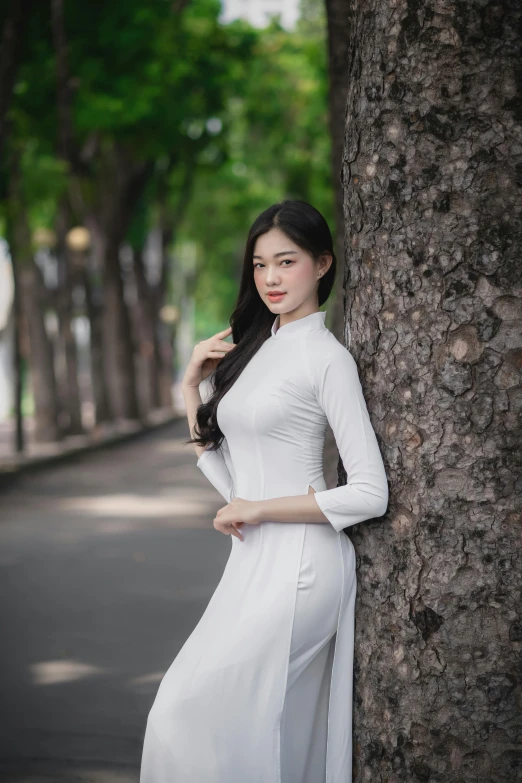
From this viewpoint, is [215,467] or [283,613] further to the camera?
[215,467]

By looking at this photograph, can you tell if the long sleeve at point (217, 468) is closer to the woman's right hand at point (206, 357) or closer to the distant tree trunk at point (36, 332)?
the woman's right hand at point (206, 357)

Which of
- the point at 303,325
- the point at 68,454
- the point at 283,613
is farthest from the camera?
the point at 68,454

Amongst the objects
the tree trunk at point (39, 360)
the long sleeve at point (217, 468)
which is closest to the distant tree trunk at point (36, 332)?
the tree trunk at point (39, 360)

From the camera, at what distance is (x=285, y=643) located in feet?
9.91

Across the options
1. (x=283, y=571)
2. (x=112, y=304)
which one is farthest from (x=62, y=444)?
(x=283, y=571)

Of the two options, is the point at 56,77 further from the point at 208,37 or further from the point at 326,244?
the point at 326,244

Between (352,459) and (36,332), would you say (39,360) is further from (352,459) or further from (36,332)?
(352,459)

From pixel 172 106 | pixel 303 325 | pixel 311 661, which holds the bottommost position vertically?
pixel 311 661

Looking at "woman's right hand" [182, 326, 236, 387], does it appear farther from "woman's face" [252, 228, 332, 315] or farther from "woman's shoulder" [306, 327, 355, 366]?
"woman's shoulder" [306, 327, 355, 366]

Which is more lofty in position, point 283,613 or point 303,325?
point 303,325

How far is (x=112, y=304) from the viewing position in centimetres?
2742

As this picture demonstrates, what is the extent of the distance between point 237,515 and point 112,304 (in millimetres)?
24707

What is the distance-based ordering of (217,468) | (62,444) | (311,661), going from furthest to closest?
(62,444) < (217,468) < (311,661)

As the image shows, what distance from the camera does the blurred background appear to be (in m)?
6.66
